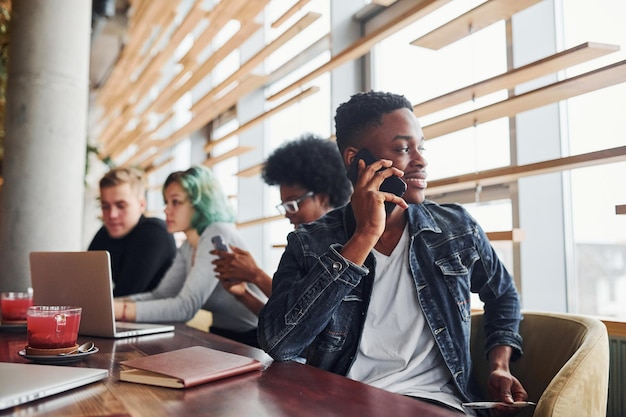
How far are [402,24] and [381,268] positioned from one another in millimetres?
975

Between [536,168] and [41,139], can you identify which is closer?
[536,168]

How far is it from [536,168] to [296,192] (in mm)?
876

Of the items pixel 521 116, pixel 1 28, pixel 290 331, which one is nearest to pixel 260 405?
pixel 290 331

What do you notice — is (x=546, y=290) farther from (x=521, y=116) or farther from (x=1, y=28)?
(x=1, y=28)

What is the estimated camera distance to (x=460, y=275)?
148cm

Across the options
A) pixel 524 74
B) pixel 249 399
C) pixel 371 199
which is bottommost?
pixel 249 399

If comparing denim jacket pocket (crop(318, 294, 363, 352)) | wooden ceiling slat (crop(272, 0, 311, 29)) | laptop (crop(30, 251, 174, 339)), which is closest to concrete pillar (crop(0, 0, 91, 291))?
wooden ceiling slat (crop(272, 0, 311, 29))

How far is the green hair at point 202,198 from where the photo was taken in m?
2.56

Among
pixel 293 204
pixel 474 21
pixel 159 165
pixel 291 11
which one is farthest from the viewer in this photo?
pixel 159 165

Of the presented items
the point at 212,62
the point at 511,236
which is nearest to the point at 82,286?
the point at 511,236

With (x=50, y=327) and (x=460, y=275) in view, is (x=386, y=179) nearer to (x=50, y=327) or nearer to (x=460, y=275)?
(x=460, y=275)

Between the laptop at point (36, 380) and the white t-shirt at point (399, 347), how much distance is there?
0.61 metres

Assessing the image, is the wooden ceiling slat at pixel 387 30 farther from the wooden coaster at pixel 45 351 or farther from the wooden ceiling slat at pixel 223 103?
the wooden coaster at pixel 45 351

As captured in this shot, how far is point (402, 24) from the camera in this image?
206 cm
